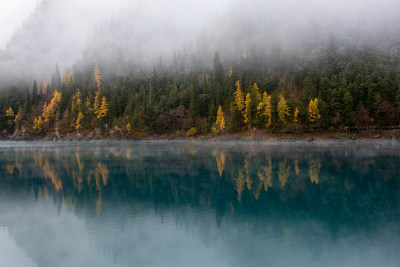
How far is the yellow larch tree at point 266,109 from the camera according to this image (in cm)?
7956

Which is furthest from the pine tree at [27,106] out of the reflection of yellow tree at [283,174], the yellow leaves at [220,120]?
the reflection of yellow tree at [283,174]

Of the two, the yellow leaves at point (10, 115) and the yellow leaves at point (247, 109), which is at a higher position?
the yellow leaves at point (10, 115)

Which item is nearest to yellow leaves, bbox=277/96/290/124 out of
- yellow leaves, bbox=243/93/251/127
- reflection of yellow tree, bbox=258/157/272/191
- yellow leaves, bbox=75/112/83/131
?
yellow leaves, bbox=243/93/251/127

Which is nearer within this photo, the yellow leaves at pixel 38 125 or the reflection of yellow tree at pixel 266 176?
the reflection of yellow tree at pixel 266 176

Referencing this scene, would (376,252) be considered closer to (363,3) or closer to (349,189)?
(349,189)

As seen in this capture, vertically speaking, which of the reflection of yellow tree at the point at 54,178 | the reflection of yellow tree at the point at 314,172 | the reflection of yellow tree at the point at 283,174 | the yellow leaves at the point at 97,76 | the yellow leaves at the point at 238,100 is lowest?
the reflection of yellow tree at the point at 314,172

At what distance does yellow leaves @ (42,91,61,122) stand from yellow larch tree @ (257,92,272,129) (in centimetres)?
10723

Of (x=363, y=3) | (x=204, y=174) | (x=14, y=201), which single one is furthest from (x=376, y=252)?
(x=363, y=3)

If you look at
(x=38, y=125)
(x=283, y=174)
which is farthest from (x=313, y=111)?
(x=38, y=125)

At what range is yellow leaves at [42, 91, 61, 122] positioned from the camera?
13225 cm

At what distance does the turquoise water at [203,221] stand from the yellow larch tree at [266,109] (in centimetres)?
5636

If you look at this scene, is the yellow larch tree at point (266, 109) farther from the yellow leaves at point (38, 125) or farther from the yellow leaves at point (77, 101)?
the yellow leaves at point (38, 125)

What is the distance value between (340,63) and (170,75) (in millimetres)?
73954

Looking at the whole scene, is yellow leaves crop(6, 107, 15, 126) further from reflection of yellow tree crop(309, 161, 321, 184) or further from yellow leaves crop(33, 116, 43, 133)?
reflection of yellow tree crop(309, 161, 321, 184)
